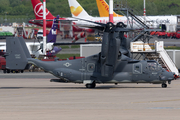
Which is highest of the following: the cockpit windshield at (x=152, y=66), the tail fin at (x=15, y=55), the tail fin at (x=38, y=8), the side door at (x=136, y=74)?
the tail fin at (x=38, y=8)

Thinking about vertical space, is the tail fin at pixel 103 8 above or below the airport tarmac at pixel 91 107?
above

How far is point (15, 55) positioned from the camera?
92.9ft

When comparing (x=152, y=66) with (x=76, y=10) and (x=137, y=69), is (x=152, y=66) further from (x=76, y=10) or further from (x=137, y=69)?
(x=76, y=10)

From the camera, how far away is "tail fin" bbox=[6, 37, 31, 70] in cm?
2820

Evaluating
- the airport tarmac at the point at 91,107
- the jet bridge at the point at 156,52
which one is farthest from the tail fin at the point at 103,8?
the airport tarmac at the point at 91,107

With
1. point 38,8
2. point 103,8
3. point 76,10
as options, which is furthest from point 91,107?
point 76,10

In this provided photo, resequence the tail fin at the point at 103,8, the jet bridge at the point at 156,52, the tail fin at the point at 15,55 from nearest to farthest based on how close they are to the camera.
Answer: the tail fin at the point at 15,55 → the jet bridge at the point at 156,52 → the tail fin at the point at 103,8

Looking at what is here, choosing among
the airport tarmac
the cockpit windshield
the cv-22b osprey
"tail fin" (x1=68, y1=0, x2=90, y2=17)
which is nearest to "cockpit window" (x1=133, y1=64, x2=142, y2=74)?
the cv-22b osprey

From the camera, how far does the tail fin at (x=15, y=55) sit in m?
28.2

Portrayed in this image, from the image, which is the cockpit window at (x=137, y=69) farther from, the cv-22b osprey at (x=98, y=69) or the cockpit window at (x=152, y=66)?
the cockpit window at (x=152, y=66)

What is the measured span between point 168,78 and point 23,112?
1505 cm

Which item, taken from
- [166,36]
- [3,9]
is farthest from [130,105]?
[3,9]

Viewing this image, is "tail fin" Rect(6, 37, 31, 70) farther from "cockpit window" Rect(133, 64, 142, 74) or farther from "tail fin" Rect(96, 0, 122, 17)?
"tail fin" Rect(96, 0, 122, 17)

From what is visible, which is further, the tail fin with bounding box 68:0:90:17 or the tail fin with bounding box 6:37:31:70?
the tail fin with bounding box 68:0:90:17
